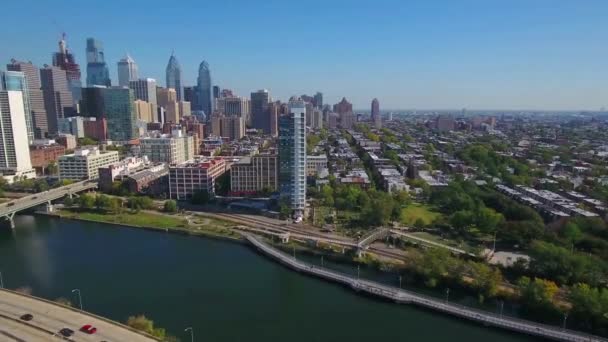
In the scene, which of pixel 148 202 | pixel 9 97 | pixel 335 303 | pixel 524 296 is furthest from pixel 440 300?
pixel 9 97

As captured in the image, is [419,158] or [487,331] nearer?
[487,331]

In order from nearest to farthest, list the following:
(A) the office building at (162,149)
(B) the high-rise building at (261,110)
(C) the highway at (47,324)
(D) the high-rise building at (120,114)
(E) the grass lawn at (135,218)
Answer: (C) the highway at (47,324) → (E) the grass lawn at (135,218) → (A) the office building at (162,149) → (D) the high-rise building at (120,114) → (B) the high-rise building at (261,110)

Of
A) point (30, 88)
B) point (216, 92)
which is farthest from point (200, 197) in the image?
point (216, 92)

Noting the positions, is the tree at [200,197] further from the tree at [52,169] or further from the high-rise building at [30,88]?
the high-rise building at [30,88]

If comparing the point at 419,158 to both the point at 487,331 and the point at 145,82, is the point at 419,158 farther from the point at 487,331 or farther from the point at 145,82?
the point at 145,82

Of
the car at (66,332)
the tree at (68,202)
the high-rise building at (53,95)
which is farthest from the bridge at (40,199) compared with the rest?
the high-rise building at (53,95)

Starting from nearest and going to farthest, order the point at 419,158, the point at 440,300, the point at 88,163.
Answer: the point at 440,300
the point at 88,163
the point at 419,158

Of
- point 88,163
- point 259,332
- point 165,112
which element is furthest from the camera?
point 165,112
